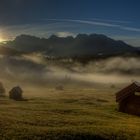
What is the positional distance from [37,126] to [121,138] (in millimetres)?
9044

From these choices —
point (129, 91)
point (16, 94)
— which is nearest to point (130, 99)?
point (129, 91)

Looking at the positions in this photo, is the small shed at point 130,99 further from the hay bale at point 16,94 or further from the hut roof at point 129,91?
the hay bale at point 16,94

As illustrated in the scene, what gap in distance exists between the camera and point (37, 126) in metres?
42.6

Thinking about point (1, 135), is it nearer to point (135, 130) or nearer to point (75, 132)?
point (75, 132)

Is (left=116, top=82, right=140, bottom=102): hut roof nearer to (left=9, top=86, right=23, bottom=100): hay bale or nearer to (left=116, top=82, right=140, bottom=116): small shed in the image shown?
(left=116, top=82, right=140, bottom=116): small shed

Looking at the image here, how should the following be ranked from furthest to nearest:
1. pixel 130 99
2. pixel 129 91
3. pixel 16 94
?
1. pixel 16 94
2. pixel 130 99
3. pixel 129 91

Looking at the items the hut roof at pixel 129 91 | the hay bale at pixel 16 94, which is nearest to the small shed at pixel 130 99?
the hut roof at pixel 129 91

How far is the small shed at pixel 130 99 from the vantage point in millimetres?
66938

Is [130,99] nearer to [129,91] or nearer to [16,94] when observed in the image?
[129,91]

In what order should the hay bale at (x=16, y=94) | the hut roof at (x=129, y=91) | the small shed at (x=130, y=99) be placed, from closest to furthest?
1. the hut roof at (x=129, y=91)
2. the small shed at (x=130, y=99)
3. the hay bale at (x=16, y=94)

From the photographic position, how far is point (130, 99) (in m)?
69.2

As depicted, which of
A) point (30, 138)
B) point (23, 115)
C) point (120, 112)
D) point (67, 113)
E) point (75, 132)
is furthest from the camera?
point (120, 112)

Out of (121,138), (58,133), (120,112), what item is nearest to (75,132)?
(58,133)

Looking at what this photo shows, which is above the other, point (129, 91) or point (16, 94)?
point (16, 94)
